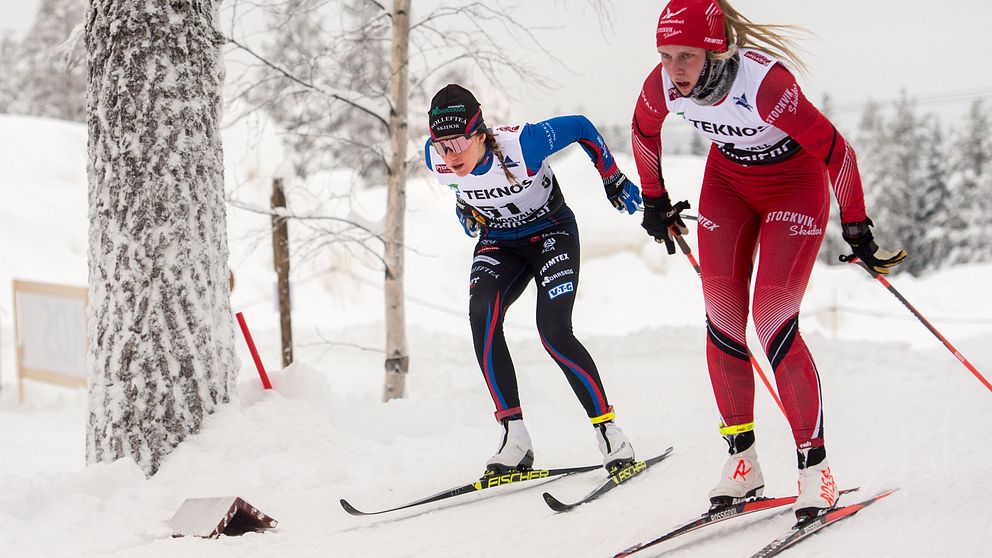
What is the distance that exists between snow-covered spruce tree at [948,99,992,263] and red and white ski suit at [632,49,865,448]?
35756 millimetres

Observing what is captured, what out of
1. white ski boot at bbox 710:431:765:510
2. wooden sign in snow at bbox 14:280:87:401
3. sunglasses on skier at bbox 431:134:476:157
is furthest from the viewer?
wooden sign in snow at bbox 14:280:87:401

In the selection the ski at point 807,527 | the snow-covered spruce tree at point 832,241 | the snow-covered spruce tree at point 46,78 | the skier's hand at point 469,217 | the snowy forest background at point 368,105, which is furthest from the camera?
the snow-covered spruce tree at point 832,241

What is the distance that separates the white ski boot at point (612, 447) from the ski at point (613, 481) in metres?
0.03

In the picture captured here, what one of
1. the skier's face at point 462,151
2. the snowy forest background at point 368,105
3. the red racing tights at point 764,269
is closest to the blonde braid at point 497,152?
the skier's face at point 462,151

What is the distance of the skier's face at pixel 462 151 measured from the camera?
11.3 feet

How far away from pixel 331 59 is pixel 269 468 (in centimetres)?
380

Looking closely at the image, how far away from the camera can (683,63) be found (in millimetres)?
2742

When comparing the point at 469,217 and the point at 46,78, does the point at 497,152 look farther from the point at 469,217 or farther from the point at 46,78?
the point at 46,78

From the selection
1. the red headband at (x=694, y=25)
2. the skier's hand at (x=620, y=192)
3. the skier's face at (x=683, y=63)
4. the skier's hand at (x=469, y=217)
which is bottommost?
the skier's hand at (x=469, y=217)

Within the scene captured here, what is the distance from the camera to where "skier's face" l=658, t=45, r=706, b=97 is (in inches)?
107

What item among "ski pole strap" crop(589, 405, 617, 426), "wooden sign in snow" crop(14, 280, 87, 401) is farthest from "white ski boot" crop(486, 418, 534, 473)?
"wooden sign in snow" crop(14, 280, 87, 401)

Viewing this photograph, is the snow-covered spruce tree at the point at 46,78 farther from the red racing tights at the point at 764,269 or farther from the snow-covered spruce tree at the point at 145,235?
the red racing tights at the point at 764,269

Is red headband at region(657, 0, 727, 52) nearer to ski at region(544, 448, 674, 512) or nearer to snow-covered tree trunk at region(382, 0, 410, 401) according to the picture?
ski at region(544, 448, 674, 512)

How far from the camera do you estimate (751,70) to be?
2734 mm
